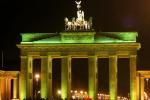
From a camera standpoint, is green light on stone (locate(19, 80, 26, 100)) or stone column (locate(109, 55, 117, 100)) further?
green light on stone (locate(19, 80, 26, 100))

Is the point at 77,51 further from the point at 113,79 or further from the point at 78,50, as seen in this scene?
the point at 113,79

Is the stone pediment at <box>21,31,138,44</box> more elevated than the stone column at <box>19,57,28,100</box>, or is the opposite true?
the stone pediment at <box>21,31,138,44</box>

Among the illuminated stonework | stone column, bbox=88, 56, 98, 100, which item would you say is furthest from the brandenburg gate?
the illuminated stonework

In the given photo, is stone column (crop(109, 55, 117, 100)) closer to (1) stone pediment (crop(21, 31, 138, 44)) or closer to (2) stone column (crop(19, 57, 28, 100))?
(1) stone pediment (crop(21, 31, 138, 44))

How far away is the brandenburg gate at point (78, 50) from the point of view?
145250mm

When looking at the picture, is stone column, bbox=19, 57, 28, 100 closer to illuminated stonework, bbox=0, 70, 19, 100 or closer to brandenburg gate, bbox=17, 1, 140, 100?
brandenburg gate, bbox=17, 1, 140, 100

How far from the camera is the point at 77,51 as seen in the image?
14562 cm

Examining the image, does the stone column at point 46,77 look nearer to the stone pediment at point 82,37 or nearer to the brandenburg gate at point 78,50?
the brandenburg gate at point 78,50

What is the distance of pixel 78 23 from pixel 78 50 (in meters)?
4.98

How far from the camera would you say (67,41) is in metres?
146

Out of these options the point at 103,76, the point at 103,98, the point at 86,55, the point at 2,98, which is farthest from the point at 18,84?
the point at 103,76

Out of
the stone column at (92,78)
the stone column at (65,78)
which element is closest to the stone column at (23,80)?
the stone column at (65,78)

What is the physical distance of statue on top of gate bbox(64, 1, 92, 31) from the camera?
144750 millimetres

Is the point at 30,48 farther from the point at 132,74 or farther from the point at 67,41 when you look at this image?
the point at 132,74
